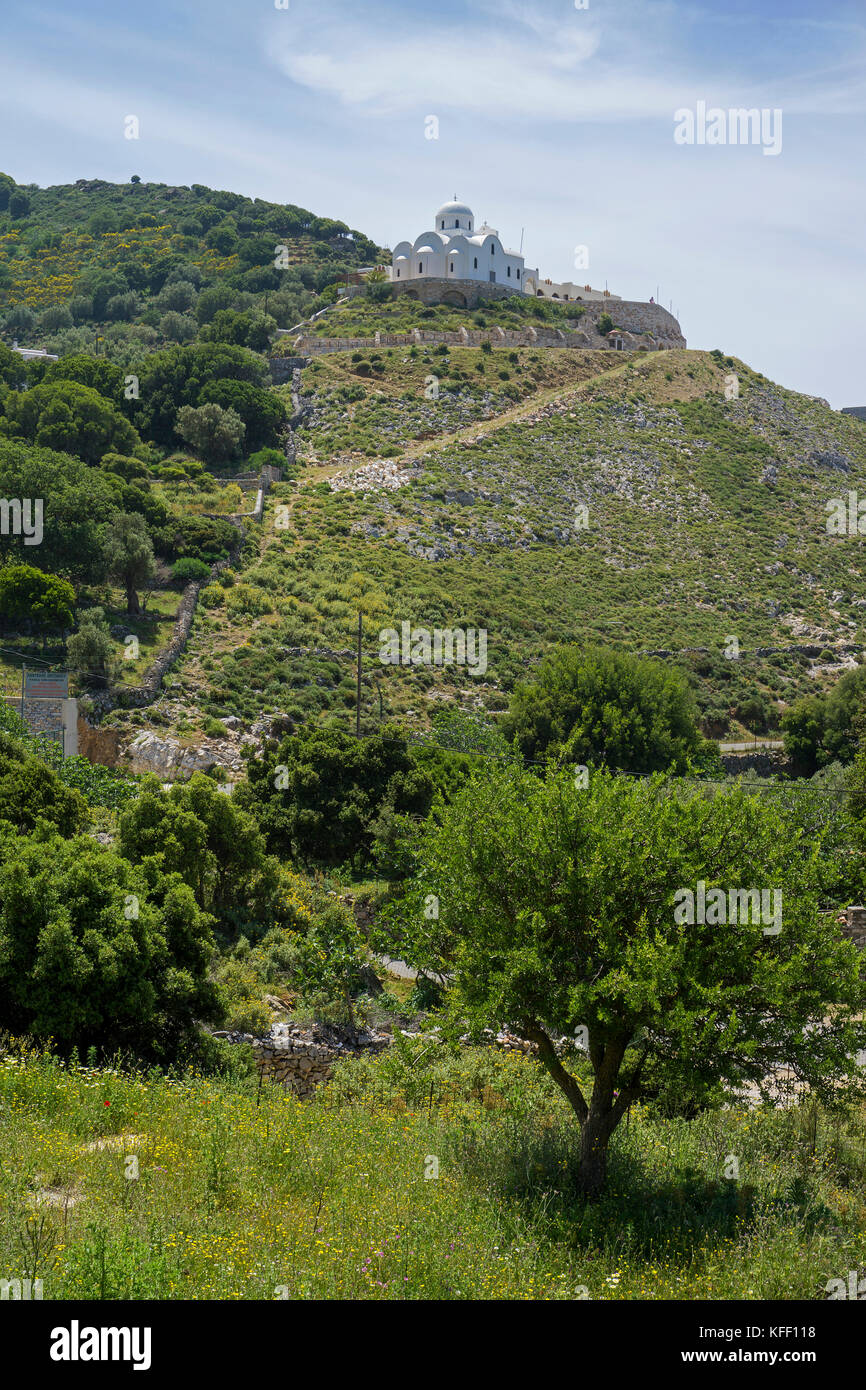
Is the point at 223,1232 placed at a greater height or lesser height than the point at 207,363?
lesser

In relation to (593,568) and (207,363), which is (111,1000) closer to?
(593,568)

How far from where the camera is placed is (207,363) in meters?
66.8

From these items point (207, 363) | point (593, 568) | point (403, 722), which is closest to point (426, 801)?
point (403, 722)

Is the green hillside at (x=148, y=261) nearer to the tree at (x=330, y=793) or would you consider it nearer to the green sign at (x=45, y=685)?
the green sign at (x=45, y=685)

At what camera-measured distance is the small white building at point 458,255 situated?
295ft

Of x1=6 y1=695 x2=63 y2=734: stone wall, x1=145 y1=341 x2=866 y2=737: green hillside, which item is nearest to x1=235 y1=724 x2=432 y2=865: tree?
x1=6 y1=695 x2=63 y2=734: stone wall

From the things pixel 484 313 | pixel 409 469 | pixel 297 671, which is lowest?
pixel 297 671

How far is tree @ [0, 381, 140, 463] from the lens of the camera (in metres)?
53.1

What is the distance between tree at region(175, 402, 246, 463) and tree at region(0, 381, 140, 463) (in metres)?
3.81

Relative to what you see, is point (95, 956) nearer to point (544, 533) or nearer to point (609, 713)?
point (609, 713)

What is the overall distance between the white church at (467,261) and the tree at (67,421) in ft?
133

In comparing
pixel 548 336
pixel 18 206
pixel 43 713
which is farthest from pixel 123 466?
pixel 18 206

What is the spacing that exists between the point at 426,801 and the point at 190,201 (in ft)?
446

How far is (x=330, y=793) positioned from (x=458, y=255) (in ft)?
241
